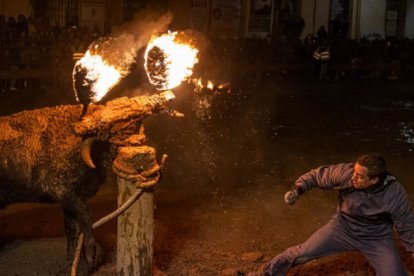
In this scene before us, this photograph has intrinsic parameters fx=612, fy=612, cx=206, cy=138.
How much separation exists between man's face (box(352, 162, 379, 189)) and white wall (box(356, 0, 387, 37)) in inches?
970

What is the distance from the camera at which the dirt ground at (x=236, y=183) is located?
5.96m

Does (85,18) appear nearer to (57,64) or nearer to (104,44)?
(57,64)

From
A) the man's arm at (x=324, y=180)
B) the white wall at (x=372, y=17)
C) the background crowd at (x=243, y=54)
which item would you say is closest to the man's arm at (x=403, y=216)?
the man's arm at (x=324, y=180)

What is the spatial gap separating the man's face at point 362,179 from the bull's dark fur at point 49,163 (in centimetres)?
191

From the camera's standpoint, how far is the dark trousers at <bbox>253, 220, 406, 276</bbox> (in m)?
4.62

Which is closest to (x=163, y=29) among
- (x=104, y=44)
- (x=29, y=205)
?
(x=104, y=44)

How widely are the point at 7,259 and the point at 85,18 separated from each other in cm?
1681

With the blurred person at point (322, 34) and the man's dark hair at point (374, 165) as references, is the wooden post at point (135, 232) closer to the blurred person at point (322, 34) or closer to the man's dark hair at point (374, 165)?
the man's dark hair at point (374, 165)

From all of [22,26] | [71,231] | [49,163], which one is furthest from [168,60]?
[22,26]

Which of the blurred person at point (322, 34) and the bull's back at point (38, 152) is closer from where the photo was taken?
the bull's back at point (38, 152)

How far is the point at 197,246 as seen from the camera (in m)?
6.34

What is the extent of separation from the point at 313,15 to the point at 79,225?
23566 mm

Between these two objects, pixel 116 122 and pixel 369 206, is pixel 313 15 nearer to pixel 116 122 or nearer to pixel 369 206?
pixel 369 206

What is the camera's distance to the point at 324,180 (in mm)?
4816
